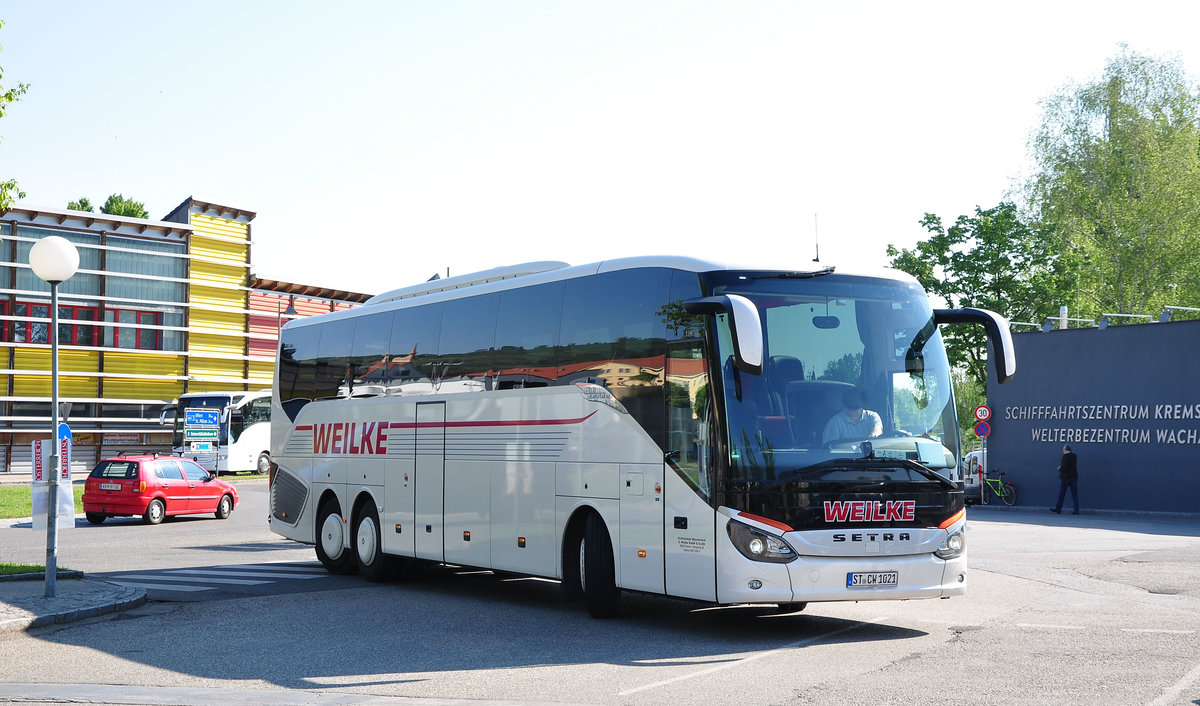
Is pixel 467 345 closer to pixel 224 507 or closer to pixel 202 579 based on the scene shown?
pixel 202 579

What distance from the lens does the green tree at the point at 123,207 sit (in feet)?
260

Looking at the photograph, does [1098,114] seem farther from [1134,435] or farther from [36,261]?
[36,261]

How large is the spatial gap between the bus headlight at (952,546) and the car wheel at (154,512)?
22.2 m

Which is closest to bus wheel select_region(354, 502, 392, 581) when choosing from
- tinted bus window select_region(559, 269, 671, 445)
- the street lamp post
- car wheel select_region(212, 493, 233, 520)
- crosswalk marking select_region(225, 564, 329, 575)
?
crosswalk marking select_region(225, 564, 329, 575)

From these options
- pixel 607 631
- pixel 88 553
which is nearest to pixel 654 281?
pixel 607 631

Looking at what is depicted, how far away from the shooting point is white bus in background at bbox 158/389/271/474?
4838cm

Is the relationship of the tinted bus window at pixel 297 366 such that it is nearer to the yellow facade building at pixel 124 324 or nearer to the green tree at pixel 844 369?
the green tree at pixel 844 369

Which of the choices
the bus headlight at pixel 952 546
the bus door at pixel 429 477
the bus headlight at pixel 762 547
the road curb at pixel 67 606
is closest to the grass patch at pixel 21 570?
the road curb at pixel 67 606

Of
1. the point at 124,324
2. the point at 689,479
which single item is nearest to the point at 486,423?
the point at 689,479

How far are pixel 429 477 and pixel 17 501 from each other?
74.7 feet

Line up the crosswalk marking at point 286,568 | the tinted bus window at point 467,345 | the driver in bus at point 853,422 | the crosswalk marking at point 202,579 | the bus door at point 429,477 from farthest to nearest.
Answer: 1. the crosswalk marking at point 286,568
2. the crosswalk marking at point 202,579
3. the bus door at point 429,477
4. the tinted bus window at point 467,345
5. the driver in bus at point 853,422

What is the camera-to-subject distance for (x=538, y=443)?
43.6 ft

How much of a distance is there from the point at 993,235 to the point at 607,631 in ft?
158

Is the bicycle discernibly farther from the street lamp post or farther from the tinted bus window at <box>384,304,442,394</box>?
the street lamp post
